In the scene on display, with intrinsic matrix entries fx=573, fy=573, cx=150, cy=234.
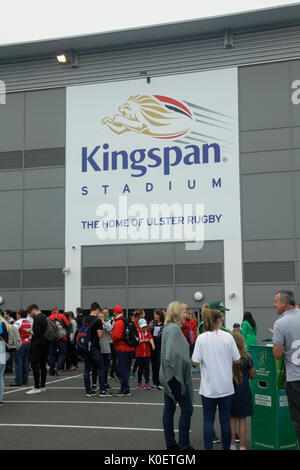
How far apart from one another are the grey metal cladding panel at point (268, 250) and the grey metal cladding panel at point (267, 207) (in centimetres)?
24

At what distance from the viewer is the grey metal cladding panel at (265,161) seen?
75.2ft

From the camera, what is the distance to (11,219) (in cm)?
2580

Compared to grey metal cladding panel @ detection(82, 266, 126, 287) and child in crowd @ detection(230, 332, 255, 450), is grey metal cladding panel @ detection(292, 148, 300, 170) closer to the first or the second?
grey metal cladding panel @ detection(82, 266, 126, 287)

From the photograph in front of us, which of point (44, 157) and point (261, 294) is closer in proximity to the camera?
point (261, 294)

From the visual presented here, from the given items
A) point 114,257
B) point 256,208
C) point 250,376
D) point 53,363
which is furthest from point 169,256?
point 250,376

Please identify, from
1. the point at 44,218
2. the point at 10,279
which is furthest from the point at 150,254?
the point at 10,279

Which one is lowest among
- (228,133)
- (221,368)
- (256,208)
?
(221,368)

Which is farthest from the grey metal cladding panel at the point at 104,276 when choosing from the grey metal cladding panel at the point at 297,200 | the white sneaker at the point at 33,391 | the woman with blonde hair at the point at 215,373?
the woman with blonde hair at the point at 215,373

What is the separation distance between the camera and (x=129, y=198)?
2414 cm

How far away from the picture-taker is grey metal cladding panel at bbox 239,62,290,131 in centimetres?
2317

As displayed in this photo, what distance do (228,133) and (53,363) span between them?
11.9 metres

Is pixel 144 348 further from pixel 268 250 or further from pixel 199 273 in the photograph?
pixel 268 250

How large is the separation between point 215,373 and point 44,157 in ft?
67.0

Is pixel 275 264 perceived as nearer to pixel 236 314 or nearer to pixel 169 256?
pixel 236 314
